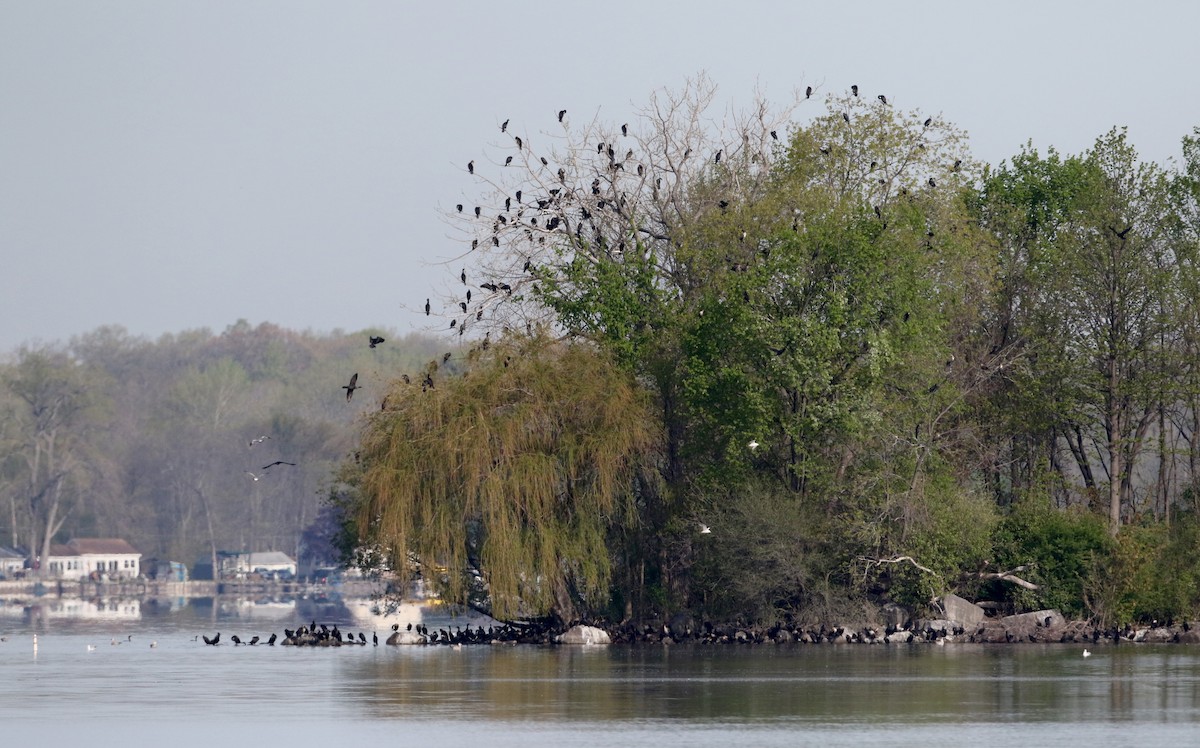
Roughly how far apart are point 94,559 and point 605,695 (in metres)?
102

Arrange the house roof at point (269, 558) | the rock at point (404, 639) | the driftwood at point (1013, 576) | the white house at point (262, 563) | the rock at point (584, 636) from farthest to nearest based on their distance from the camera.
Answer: the house roof at point (269, 558), the white house at point (262, 563), the rock at point (404, 639), the driftwood at point (1013, 576), the rock at point (584, 636)

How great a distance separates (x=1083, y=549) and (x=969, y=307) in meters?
7.73

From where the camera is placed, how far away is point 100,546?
5049 inches

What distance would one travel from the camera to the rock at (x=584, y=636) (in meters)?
47.8

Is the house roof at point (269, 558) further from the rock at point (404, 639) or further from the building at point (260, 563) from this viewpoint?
the rock at point (404, 639)

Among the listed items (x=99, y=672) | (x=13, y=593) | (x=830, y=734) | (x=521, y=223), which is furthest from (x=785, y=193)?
(x=13, y=593)

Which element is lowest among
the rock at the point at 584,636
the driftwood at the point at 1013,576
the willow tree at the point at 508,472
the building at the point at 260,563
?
the rock at the point at 584,636

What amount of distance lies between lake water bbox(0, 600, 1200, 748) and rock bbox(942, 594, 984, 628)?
2.61m

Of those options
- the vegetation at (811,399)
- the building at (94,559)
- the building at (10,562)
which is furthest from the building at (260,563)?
the vegetation at (811,399)

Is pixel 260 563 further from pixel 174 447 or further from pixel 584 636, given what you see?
→ pixel 584 636

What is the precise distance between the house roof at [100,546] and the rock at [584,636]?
283 feet

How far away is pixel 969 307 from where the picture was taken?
170 feet

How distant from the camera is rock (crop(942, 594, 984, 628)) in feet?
158

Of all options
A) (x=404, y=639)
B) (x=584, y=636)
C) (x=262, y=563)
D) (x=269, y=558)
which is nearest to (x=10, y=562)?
(x=262, y=563)
